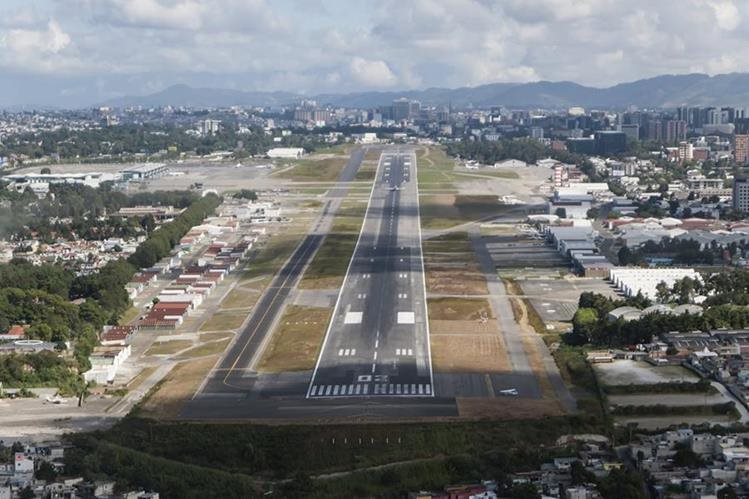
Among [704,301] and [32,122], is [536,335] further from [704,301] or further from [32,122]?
[32,122]

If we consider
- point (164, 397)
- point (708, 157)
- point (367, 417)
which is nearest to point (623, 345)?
point (367, 417)

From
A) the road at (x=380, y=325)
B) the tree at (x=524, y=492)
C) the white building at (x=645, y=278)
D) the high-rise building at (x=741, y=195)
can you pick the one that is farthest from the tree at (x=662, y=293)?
the high-rise building at (x=741, y=195)

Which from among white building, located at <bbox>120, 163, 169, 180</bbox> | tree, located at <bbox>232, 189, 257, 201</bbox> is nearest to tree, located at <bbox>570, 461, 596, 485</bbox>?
tree, located at <bbox>232, 189, 257, 201</bbox>

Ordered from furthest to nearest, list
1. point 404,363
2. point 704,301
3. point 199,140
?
point 199,140
point 704,301
point 404,363

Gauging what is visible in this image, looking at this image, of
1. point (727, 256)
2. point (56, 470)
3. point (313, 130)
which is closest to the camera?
point (56, 470)

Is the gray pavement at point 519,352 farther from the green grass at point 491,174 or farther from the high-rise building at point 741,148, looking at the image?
the high-rise building at point 741,148

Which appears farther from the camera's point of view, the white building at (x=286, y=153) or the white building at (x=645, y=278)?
the white building at (x=286, y=153)

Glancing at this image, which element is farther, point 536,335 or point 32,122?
point 32,122

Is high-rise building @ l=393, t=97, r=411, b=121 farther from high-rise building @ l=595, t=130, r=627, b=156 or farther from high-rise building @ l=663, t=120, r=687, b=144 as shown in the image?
high-rise building @ l=595, t=130, r=627, b=156
